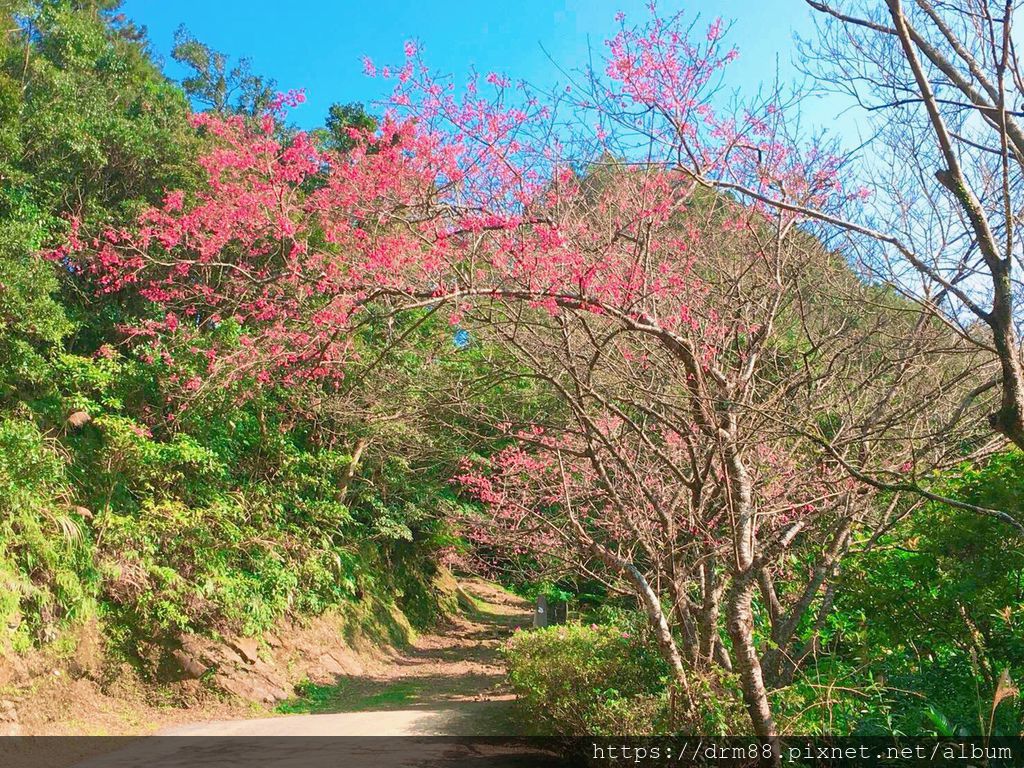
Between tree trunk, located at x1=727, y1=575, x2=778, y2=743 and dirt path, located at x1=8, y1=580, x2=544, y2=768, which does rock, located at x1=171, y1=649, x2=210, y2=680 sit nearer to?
dirt path, located at x1=8, y1=580, x2=544, y2=768

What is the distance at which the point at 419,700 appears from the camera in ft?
34.0

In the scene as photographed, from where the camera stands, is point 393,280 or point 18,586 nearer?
point 393,280

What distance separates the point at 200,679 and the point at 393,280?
270 inches

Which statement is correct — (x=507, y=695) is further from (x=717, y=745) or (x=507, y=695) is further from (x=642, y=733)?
(x=717, y=745)

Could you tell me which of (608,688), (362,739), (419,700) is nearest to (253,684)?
(419,700)

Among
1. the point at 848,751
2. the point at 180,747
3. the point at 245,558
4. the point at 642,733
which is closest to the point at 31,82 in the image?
the point at 245,558

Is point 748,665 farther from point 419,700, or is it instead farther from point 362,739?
point 419,700

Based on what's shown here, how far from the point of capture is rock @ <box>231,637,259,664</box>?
9.59 metres

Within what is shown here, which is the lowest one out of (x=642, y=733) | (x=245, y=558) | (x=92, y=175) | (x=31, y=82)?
(x=642, y=733)

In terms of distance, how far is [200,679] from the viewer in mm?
8852

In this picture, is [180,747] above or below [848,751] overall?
below

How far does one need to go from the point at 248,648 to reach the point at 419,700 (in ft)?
8.23

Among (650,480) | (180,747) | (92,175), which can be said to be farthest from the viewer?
(92,175)

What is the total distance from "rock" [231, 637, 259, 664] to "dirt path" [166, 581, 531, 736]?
78 cm
